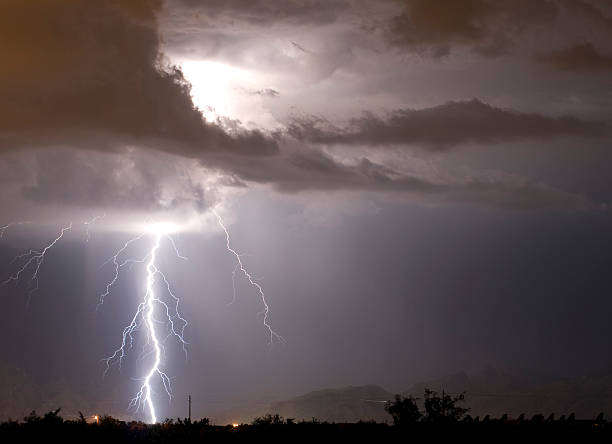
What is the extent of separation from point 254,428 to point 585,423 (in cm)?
1684

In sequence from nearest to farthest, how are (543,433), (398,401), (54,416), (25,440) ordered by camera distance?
(543,433) → (25,440) → (54,416) → (398,401)

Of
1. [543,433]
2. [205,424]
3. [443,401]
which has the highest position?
[443,401]

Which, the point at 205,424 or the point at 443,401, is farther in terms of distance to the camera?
the point at 443,401

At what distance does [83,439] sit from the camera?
177ft

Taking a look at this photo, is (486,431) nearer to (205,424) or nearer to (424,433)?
(424,433)

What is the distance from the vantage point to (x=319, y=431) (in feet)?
172

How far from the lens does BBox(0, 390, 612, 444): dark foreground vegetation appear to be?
49.1 metres

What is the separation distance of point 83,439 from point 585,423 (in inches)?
999

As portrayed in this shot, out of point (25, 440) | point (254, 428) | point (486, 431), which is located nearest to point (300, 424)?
point (254, 428)

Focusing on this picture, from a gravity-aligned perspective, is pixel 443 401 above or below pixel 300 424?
above

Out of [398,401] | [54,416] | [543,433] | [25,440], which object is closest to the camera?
[543,433]

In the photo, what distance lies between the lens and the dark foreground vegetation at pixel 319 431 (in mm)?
49062

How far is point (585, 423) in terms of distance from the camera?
51688 mm

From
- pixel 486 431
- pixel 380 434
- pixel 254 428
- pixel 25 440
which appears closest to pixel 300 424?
pixel 254 428
